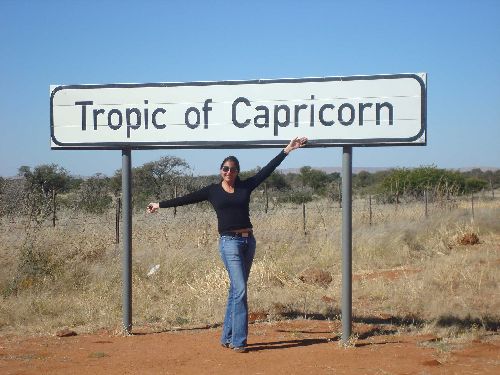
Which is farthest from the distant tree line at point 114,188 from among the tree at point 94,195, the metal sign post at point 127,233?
the metal sign post at point 127,233

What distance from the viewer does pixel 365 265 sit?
13336 mm

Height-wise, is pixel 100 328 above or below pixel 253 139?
below

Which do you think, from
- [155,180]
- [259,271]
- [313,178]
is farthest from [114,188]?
[313,178]

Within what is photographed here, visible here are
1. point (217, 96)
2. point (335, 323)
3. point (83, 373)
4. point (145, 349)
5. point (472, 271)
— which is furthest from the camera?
point (472, 271)

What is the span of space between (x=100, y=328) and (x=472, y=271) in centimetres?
645

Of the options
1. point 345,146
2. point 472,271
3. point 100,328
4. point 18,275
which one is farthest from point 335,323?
point 18,275

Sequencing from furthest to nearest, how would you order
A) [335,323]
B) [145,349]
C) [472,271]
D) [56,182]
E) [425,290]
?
[56,182]
[472,271]
[425,290]
[335,323]
[145,349]

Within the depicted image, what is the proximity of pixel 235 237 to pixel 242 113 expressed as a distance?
1433 millimetres

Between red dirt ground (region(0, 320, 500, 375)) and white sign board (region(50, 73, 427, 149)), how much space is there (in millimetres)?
2048

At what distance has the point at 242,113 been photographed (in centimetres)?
715

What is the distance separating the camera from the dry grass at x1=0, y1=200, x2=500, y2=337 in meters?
8.41

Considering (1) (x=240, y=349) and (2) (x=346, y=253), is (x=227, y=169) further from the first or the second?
(1) (x=240, y=349)

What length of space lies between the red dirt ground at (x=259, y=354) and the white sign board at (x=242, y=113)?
2048mm

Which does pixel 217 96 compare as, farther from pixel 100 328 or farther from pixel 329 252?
pixel 329 252
